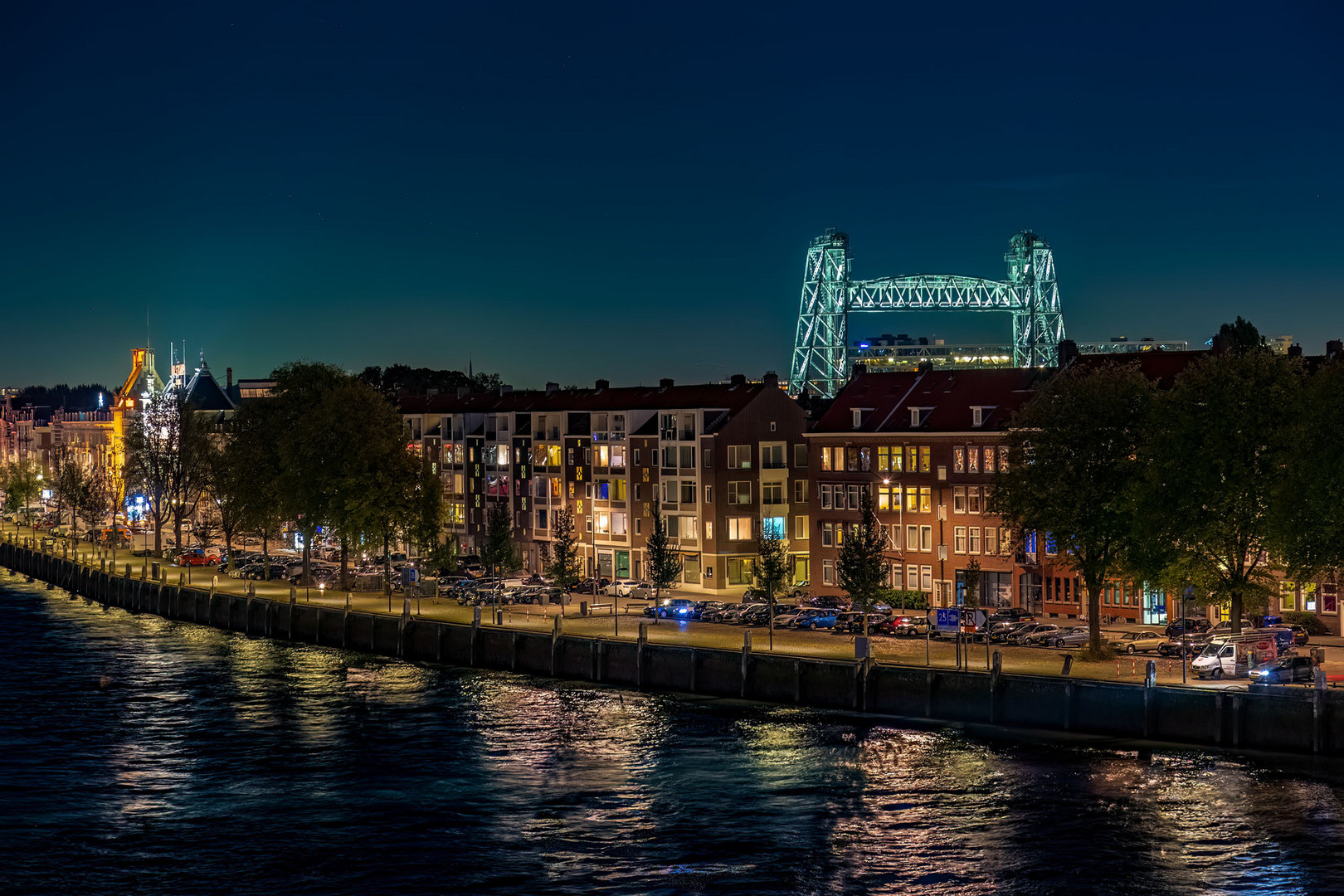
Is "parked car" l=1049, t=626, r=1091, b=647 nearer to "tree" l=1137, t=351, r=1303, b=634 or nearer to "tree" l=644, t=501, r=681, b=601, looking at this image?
"tree" l=1137, t=351, r=1303, b=634

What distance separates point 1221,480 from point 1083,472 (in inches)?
252

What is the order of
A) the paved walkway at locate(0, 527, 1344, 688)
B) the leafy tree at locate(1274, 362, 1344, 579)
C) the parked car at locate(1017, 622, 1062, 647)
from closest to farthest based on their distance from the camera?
the leafy tree at locate(1274, 362, 1344, 579)
the paved walkway at locate(0, 527, 1344, 688)
the parked car at locate(1017, 622, 1062, 647)

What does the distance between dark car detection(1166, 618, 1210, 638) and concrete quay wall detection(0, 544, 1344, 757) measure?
18.6m

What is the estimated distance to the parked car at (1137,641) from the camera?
78.0 m

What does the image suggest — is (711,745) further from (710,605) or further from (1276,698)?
(710,605)

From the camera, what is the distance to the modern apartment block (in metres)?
115

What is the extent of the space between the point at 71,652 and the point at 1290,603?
2746 inches

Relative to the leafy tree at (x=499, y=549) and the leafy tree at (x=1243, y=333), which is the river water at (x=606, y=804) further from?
the leafy tree at (x=1243, y=333)

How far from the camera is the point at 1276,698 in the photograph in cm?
5988

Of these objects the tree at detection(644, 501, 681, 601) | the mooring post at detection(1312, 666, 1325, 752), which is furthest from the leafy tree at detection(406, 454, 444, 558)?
the mooring post at detection(1312, 666, 1325, 752)

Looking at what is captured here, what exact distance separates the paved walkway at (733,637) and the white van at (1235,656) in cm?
98

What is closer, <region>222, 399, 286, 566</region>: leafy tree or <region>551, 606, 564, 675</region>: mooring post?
<region>551, 606, 564, 675</region>: mooring post

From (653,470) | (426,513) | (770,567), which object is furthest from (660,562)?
(426,513)

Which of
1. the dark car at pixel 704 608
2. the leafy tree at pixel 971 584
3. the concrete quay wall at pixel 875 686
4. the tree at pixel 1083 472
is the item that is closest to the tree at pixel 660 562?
the dark car at pixel 704 608
